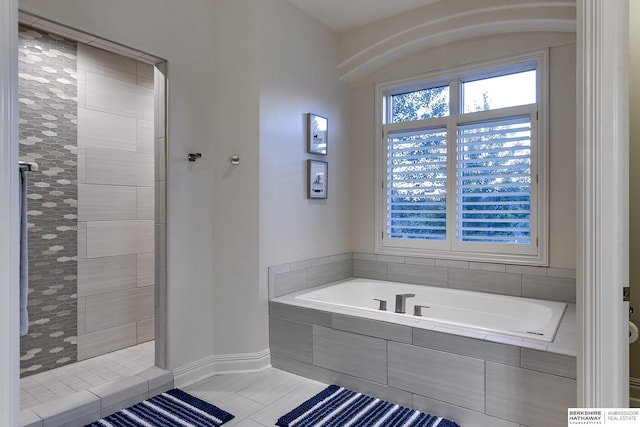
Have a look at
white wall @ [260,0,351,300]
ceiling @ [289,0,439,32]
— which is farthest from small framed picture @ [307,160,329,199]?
ceiling @ [289,0,439,32]

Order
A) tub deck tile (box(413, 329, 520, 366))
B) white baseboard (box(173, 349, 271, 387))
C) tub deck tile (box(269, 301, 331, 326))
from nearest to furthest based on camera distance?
tub deck tile (box(413, 329, 520, 366))
tub deck tile (box(269, 301, 331, 326))
white baseboard (box(173, 349, 271, 387))

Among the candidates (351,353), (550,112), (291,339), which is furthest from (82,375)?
(550,112)

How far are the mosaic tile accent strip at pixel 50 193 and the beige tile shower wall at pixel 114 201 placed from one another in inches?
2.8

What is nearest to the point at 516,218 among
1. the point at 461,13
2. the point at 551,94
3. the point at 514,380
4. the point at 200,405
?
the point at 551,94

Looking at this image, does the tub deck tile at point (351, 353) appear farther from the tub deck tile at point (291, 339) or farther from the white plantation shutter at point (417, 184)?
the white plantation shutter at point (417, 184)

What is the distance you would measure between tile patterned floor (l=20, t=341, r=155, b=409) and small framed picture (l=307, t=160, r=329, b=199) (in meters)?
1.78

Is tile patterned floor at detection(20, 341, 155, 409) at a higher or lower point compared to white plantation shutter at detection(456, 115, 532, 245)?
lower

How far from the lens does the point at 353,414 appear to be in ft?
7.59

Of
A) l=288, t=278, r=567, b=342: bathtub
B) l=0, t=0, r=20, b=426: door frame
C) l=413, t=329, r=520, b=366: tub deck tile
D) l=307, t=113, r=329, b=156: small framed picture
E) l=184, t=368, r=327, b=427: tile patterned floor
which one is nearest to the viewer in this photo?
l=0, t=0, r=20, b=426: door frame

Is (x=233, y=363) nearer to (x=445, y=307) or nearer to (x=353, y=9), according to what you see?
(x=445, y=307)

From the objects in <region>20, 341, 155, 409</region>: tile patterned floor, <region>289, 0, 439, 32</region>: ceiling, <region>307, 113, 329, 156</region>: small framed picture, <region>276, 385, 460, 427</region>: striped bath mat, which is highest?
<region>289, 0, 439, 32</region>: ceiling

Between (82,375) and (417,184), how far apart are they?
2.94 meters

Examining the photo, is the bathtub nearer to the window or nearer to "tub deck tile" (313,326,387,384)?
"tub deck tile" (313,326,387,384)

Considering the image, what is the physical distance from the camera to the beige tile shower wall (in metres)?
3.07
